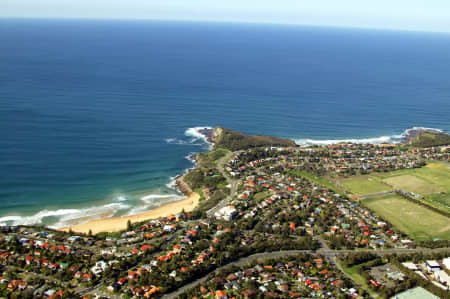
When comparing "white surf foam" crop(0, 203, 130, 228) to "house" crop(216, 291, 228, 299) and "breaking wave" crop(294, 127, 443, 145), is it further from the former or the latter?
"breaking wave" crop(294, 127, 443, 145)

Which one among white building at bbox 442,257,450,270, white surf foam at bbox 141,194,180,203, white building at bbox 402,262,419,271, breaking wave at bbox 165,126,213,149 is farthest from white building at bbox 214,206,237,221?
breaking wave at bbox 165,126,213,149

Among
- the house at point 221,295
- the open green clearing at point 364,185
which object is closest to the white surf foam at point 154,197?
the house at point 221,295

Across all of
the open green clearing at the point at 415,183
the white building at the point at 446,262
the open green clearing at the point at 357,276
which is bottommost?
the open green clearing at the point at 357,276

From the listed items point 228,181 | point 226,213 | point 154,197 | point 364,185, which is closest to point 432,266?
point 364,185

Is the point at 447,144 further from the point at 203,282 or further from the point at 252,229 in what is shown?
the point at 203,282

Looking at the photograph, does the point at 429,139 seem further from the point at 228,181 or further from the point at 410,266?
the point at 410,266

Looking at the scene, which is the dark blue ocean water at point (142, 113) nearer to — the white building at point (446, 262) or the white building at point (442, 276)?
the white building at point (442, 276)
